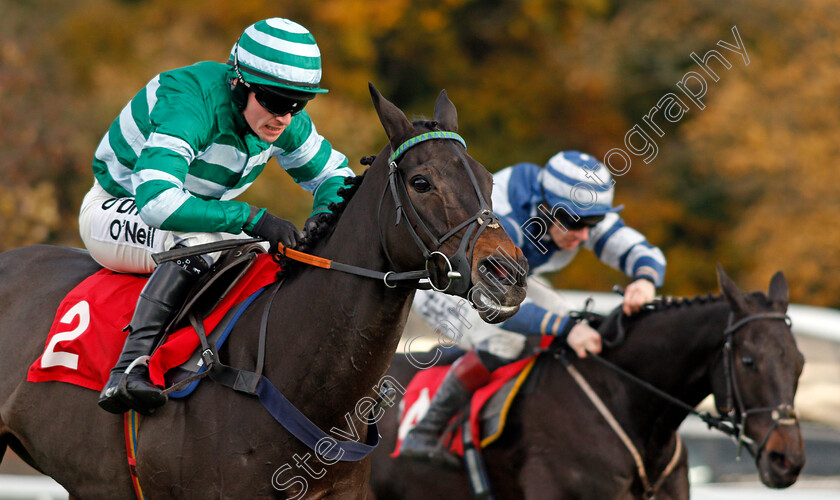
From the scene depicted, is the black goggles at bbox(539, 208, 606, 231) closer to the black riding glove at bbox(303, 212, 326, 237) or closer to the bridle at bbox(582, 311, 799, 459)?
the bridle at bbox(582, 311, 799, 459)

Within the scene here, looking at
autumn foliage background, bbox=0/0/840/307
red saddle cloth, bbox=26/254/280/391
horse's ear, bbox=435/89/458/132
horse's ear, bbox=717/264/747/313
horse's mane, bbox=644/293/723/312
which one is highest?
autumn foliage background, bbox=0/0/840/307

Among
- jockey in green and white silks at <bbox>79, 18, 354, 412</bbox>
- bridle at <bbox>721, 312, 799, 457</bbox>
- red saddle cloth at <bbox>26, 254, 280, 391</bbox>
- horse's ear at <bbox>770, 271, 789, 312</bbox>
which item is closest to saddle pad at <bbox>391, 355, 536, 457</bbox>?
bridle at <bbox>721, 312, 799, 457</bbox>

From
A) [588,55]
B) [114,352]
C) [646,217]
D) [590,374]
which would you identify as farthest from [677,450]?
[588,55]

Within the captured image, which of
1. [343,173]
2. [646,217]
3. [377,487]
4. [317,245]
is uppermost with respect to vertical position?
[646,217]

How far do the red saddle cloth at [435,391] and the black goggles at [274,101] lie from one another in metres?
2.56

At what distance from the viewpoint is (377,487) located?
20.0 feet

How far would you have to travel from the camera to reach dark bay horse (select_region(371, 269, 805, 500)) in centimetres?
510

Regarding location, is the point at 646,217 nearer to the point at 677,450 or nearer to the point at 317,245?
the point at 677,450

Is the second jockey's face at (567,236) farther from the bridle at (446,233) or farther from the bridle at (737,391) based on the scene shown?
the bridle at (446,233)

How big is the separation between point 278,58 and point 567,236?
8.91 ft

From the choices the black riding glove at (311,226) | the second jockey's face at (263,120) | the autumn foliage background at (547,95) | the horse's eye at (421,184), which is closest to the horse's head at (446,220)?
the horse's eye at (421,184)

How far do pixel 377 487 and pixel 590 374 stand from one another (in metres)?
1.57

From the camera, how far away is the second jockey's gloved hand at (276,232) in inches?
147

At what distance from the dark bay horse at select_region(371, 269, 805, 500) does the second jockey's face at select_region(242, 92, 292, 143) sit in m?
2.54
